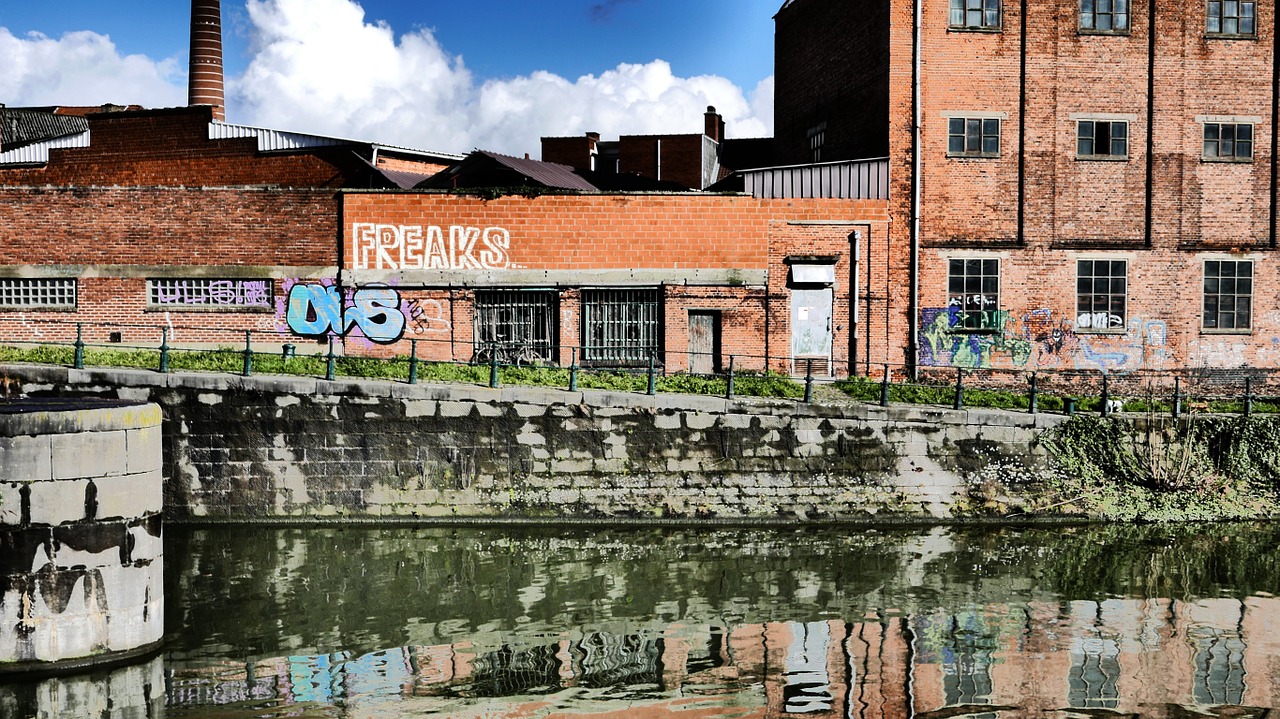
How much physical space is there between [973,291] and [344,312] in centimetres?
1430

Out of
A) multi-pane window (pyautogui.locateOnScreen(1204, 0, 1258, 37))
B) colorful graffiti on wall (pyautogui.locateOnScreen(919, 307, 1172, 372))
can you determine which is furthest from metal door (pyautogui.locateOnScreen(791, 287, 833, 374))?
multi-pane window (pyautogui.locateOnScreen(1204, 0, 1258, 37))

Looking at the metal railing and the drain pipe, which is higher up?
the drain pipe

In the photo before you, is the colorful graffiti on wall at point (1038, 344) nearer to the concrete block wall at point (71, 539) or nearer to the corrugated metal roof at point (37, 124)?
the concrete block wall at point (71, 539)

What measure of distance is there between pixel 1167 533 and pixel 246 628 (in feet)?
51.4

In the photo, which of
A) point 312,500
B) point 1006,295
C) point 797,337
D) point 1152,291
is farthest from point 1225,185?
point 312,500

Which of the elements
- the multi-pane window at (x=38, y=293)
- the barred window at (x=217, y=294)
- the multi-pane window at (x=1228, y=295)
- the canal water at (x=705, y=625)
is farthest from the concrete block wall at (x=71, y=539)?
the multi-pane window at (x=1228, y=295)

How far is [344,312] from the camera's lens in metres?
27.5

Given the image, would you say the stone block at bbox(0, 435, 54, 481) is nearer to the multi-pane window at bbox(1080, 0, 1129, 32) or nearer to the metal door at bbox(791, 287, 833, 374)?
the metal door at bbox(791, 287, 833, 374)

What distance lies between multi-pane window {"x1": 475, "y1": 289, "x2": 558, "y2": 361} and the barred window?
462 cm

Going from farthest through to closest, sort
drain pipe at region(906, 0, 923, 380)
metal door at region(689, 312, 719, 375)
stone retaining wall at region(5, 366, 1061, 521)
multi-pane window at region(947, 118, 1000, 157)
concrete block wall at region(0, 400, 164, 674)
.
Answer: multi-pane window at region(947, 118, 1000, 157) → drain pipe at region(906, 0, 923, 380) → metal door at region(689, 312, 719, 375) → stone retaining wall at region(5, 366, 1061, 521) → concrete block wall at region(0, 400, 164, 674)

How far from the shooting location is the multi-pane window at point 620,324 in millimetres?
27891

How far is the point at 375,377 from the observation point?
77.8ft

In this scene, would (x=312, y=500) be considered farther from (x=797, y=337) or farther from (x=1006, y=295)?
(x=1006, y=295)

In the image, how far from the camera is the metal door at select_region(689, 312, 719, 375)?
28.0 m
